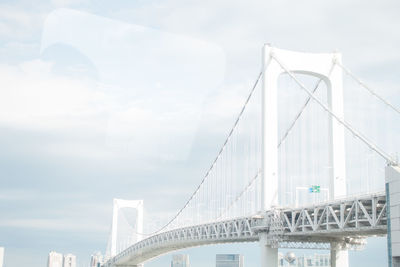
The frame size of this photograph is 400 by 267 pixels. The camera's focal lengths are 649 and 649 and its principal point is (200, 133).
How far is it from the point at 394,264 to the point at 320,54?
15.0 m

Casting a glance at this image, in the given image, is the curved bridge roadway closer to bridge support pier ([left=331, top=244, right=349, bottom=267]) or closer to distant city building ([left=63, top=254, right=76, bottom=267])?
bridge support pier ([left=331, top=244, right=349, bottom=267])

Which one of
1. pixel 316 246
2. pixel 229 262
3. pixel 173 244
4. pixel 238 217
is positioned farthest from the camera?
pixel 229 262

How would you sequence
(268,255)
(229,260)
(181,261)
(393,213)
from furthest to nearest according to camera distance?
(181,261)
(229,260)
(268,255)
(393,213)

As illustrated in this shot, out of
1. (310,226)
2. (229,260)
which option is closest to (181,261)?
(229,260)

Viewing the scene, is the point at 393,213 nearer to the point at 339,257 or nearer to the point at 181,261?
the point at 339,257

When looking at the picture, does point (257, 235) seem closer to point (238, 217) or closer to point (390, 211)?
point (238, 217)

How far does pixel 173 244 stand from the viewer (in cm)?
5259

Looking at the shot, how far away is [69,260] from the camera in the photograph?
188125 mm

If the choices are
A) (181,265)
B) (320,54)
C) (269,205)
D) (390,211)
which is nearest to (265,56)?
(320,54)

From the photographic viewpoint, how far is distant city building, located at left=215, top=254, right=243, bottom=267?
144 meters

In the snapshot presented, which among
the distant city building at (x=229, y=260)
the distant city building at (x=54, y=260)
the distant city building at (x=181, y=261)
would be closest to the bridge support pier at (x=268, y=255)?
the distant city building at (x=229, y=260)

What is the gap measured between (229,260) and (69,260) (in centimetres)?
6247

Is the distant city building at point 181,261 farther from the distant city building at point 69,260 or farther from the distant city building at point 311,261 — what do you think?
the distant city building at point 311,261

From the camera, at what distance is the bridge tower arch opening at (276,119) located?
109ft
